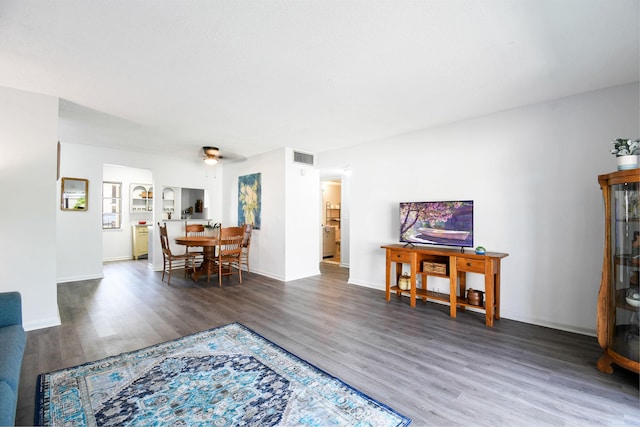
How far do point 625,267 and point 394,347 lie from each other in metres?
1.88

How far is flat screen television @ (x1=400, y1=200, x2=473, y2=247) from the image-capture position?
139 inches

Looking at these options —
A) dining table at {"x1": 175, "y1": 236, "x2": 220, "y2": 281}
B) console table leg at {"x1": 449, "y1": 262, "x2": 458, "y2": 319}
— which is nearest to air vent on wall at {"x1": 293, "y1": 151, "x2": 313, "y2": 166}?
dining table at {"x1": 175, "y1": 236, "x2": 220, "y2": 281}

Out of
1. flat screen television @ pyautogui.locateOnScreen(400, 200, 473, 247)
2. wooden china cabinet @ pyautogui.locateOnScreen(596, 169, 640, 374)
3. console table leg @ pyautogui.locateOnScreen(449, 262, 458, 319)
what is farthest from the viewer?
flat screen television @ pyautogui.locateOnScreen(400, 200, 473, 247)

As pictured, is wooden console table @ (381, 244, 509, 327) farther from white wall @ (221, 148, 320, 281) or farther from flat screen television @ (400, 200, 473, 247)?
white wall @ (221, 148, 320, 281)

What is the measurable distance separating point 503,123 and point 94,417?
4534 millimetres

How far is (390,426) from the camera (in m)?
1.62

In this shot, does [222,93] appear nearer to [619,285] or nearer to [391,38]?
[391,38]

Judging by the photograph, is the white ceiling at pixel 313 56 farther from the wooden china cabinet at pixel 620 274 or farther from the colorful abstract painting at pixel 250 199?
the colorful abstract painting at pixel 250 199

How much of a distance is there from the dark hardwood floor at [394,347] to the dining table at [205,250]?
89cm

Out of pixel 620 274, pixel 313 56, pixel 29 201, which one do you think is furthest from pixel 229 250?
pixel 620 274

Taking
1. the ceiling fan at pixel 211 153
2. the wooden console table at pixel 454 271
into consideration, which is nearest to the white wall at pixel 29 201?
the ceiling fan at pixel 211 153

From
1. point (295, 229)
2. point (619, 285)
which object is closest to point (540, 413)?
point (619, 285)

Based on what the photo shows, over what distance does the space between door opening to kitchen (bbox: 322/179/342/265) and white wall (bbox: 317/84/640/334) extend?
3.93 m

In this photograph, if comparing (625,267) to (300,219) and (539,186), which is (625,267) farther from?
(300,219)
